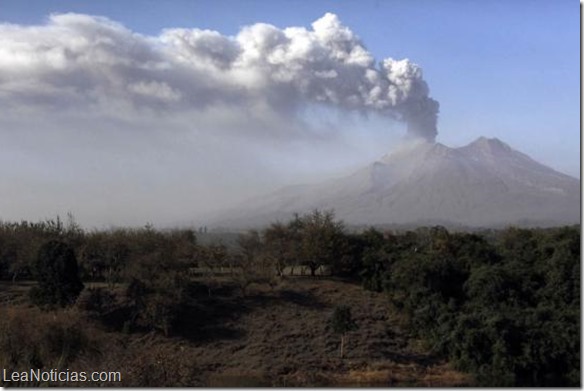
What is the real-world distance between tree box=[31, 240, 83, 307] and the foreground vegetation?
59mm

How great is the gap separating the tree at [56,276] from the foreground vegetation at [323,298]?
6cm

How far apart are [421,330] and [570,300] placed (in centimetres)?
625

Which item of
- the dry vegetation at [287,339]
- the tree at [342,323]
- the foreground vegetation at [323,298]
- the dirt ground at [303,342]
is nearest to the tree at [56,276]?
the foreground vegetation at [323,298]

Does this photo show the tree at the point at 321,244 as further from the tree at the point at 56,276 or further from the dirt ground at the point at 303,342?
the tree at the point at 56,276

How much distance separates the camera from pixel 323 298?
29172 millimetres

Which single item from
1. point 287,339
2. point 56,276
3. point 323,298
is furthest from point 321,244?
point 56,276

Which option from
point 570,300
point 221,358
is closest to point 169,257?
point 221,358

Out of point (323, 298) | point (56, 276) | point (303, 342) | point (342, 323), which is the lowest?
point (303, 342)

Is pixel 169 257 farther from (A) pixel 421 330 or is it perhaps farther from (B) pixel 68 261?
(A) pixel 421 330

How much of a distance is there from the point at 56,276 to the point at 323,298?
11.4 meters

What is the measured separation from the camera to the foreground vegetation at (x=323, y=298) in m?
21.7

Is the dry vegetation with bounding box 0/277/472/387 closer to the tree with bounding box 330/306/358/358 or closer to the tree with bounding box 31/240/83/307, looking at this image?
the tree with bounding box 330/306/358/358

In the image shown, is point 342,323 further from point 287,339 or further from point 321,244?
point 321,244

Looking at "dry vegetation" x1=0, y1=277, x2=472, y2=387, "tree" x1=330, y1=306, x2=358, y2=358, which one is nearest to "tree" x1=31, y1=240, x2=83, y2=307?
"dry vegetation" x1=0, y1=277, x2=472, y2=387
